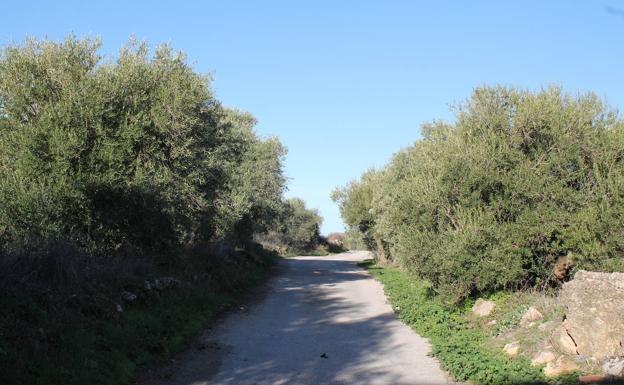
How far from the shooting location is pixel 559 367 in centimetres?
841

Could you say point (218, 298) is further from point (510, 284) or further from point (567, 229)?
point (567, 229)

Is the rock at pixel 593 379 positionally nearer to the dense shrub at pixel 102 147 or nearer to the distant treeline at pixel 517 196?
the distant treeline at pixel 517 196

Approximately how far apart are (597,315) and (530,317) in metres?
2.53

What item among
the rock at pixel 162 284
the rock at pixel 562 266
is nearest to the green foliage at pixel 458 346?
the rock at pixel 562 266

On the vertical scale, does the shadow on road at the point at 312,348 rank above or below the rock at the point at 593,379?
above

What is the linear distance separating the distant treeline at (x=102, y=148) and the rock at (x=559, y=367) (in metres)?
9.36

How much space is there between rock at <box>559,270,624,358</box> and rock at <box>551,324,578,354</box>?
0.17 ft

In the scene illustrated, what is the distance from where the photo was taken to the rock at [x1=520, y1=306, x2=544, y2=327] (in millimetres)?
11122

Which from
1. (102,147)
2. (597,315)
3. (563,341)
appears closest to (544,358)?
(563,341)

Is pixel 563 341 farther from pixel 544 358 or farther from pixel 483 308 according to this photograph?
pixel 483 308

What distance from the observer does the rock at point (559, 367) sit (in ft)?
27.2

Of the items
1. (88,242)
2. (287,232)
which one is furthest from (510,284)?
(287,232)

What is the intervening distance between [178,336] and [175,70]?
32.7ft

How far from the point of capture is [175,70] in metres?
18.4
